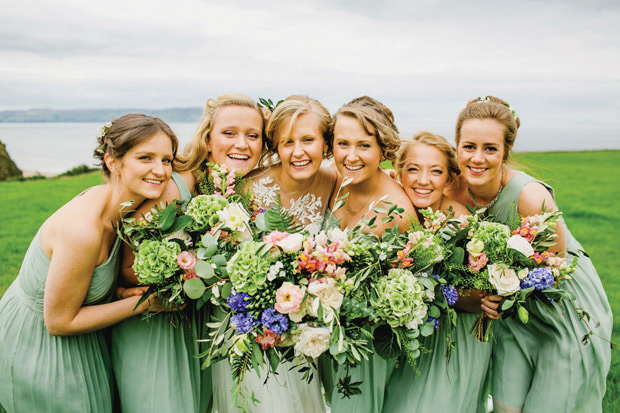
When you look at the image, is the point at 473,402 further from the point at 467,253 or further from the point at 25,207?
the point at 25,207

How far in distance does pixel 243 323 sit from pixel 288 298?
32 cm

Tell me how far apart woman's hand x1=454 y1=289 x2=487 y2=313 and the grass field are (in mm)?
1124

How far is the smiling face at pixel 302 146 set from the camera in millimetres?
4039

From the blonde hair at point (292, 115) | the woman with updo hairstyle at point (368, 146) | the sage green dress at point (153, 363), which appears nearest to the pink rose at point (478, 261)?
the woman with updo hairstyle at point (368, 146)

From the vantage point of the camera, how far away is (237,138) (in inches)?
163

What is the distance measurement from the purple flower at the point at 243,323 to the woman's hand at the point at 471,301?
5.12ft

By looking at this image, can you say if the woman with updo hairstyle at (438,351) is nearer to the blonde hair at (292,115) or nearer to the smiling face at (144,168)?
the blonde hair at (292,115)

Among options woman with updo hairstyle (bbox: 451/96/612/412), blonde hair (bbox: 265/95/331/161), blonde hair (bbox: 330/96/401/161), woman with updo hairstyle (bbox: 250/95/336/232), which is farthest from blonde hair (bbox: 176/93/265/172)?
woman with updo hairstyle (bbox: 451/96/612/412)

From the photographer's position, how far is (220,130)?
4.16 meters

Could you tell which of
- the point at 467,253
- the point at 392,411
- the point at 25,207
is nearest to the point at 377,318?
the point at 467,253

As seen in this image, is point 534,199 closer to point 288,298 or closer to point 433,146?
point 433,146

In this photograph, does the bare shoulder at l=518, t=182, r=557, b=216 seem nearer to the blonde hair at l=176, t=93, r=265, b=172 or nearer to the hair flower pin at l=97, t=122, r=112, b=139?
the blonde hair at l=176, t=93, r=265, b=172

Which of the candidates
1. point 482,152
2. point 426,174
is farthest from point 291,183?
point 482,152

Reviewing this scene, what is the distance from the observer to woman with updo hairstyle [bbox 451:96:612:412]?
12.1 feet
